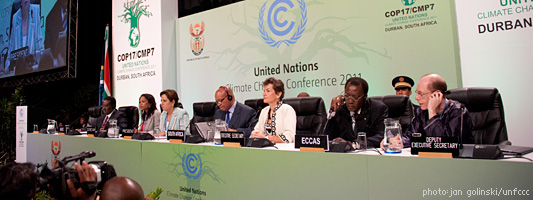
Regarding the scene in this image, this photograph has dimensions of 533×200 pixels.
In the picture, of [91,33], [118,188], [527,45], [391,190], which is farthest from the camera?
[91,33]

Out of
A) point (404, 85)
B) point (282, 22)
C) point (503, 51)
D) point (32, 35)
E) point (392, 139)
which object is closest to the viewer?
point (392, 139)

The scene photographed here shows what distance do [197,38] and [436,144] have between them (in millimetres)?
4550

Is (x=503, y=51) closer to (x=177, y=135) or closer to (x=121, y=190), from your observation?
(x=177, y=135)

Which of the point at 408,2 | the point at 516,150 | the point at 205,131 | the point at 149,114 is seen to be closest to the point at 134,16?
the point at 149,114

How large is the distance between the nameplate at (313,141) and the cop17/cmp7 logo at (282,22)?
2788 mm

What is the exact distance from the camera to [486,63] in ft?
10.3

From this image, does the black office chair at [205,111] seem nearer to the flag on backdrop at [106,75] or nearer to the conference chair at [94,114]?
the conference chair at [94,114]

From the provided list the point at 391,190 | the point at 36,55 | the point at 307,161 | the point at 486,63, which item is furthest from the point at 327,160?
the point at 36,55

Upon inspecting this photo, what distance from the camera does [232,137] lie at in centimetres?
203

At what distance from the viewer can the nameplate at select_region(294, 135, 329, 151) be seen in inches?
62.6

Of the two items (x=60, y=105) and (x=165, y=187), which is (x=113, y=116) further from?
(x=60, y=105)

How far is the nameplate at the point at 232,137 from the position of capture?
6.52 feet

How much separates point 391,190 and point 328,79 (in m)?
2.84

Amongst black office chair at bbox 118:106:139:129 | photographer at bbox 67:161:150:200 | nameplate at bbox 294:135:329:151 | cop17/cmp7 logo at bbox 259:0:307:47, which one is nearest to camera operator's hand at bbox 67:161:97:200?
photographer at bbox 67:161:150:200
